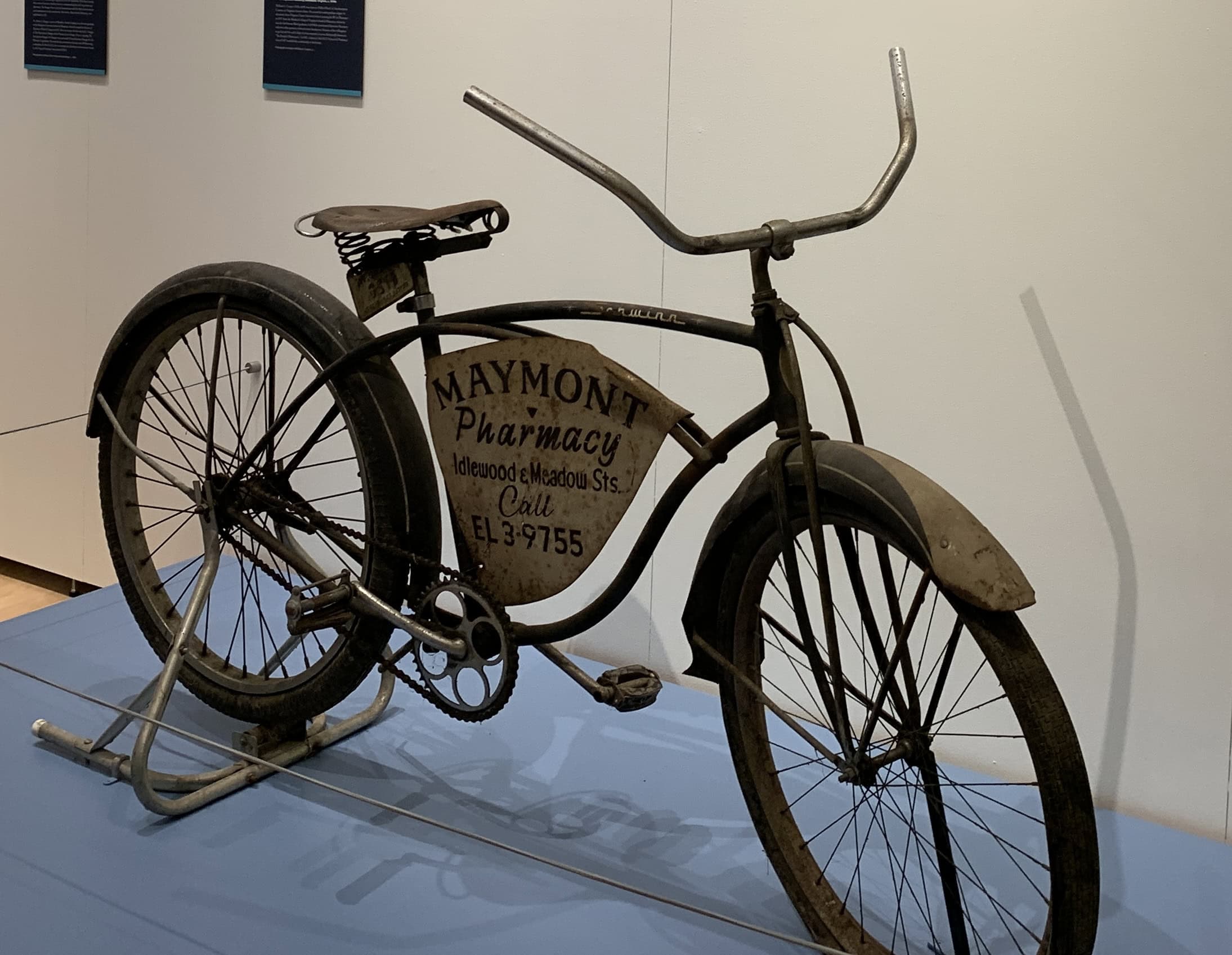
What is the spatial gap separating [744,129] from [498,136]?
59cm

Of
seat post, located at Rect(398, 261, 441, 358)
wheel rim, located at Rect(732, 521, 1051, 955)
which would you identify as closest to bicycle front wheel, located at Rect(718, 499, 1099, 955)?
wheel rim, located at Rect(732, 521, 1051, 955)

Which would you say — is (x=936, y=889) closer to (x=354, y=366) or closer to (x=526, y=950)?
(x=526, y=950)

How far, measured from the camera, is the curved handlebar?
1578 mm

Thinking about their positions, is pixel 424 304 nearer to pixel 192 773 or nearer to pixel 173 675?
pixel 173 675

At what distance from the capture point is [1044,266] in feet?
7.32

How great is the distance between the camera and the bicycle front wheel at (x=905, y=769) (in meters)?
1.57

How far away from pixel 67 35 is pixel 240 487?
1.80 metres

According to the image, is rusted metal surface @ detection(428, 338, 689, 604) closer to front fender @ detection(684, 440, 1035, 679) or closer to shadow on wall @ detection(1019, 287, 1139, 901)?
front fender @ detection(684, 440, 1035, 679)

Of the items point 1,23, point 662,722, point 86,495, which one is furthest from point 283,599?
point 1,23

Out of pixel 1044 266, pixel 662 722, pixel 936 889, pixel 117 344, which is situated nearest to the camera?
pixel 936 889

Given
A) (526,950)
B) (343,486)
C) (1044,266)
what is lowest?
(526,950)

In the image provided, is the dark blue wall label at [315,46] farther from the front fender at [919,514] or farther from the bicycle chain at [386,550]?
the front fender at [919,514]

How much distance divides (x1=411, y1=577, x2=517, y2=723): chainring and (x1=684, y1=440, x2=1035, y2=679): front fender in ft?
1.49

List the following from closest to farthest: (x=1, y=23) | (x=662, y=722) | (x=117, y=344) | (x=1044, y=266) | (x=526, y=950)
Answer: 1. (x=526, y=950)
2. (x=1044, y=266)
3. (x=117, y=344)
4. (x=662, y=722)
5. (x=1, y=23)
